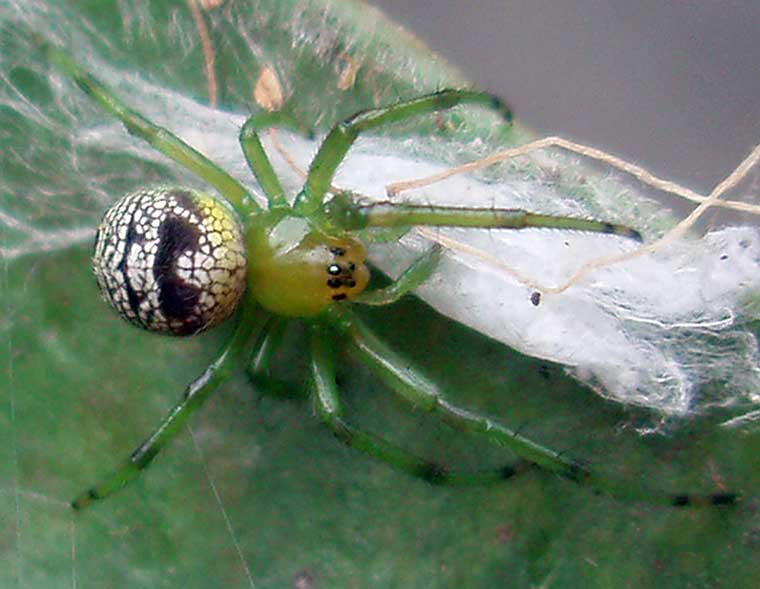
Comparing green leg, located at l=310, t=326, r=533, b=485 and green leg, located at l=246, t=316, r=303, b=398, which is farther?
green leg, located at l=246, t=316, r=303, b=398

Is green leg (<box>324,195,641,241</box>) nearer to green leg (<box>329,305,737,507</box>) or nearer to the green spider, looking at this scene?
the green spider

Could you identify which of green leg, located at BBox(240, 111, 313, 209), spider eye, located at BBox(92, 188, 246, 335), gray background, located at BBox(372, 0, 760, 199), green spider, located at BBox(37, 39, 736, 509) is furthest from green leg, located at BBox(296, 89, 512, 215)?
gray background, located at BBox(372, 0, 760, 199)

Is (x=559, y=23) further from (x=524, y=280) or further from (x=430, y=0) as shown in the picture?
(x=524, y=280)

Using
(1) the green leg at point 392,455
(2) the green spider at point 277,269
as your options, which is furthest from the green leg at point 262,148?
(1) the green leg at point 392,455

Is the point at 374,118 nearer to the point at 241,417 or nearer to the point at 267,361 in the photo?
the point at 267,361

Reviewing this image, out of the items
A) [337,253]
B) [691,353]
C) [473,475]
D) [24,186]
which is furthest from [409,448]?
[24,186]

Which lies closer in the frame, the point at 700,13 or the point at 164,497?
the point at 164,497

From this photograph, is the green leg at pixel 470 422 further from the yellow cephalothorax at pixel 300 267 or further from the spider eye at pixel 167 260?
the spider eye at pixel 167 260
